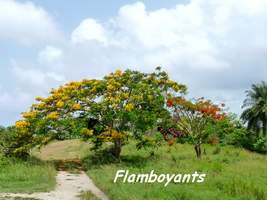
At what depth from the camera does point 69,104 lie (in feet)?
69.5

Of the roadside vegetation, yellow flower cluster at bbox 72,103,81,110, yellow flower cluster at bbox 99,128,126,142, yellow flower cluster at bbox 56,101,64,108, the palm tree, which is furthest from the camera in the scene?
the palm tree

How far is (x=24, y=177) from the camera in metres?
15.9

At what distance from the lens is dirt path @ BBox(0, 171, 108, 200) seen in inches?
489

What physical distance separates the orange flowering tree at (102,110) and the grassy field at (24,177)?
6.79 feet

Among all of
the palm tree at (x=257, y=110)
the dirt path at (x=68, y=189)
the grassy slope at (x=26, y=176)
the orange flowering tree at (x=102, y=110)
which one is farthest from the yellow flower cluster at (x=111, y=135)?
the palm tree at (x=257, y=110)

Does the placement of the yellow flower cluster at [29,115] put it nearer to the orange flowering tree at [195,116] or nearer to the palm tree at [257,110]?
the orange flowering tree at [195,116]

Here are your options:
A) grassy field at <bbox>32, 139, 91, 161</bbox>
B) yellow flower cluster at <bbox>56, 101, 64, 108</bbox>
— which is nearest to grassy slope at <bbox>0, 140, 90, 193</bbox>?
grassy field at <bbox>32, 139, 91, 161</bbox>

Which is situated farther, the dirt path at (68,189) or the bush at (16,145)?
A: the bush at (16,145)

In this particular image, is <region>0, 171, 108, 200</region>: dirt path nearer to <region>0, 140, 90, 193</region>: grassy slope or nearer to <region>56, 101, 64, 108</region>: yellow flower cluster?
<region>0, 140, 90, 193</region>: grassy slope

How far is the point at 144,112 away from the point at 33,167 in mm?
6051

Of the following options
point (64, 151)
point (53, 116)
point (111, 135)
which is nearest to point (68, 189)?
point (53, 116)

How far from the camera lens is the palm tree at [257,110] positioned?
41.0 metres

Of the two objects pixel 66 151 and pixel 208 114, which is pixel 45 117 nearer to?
pixel 66 151

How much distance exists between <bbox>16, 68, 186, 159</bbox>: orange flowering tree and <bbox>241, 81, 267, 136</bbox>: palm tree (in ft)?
70.3
